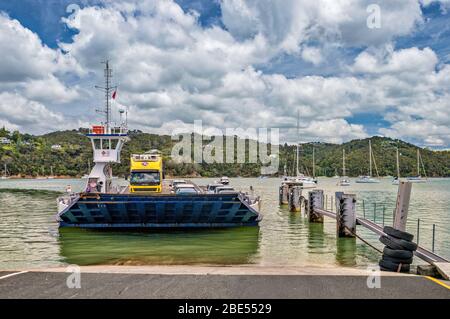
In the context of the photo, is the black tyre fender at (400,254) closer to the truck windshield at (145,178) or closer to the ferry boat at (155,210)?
the ferry boat at (155,210)

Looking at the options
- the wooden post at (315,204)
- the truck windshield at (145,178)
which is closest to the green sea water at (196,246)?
the wooden post at (315,204)

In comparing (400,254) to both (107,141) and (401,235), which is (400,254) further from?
(107,141)

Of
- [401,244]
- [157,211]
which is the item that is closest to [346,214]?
[157,211]

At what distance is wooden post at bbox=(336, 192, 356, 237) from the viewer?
22.6 metres

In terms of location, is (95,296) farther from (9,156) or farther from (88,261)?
(9,156)

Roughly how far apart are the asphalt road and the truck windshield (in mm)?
18102

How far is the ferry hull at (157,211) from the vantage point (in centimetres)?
2269

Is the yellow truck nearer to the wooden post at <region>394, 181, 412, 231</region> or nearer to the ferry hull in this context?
the ferry hull

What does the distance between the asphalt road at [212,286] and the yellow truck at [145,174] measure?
18107 mm

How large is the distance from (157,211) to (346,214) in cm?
973

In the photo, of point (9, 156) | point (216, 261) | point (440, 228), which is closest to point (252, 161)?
point (9, 156)

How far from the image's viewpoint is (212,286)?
953 centimetres

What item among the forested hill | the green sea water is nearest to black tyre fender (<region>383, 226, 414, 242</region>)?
the green sea water
